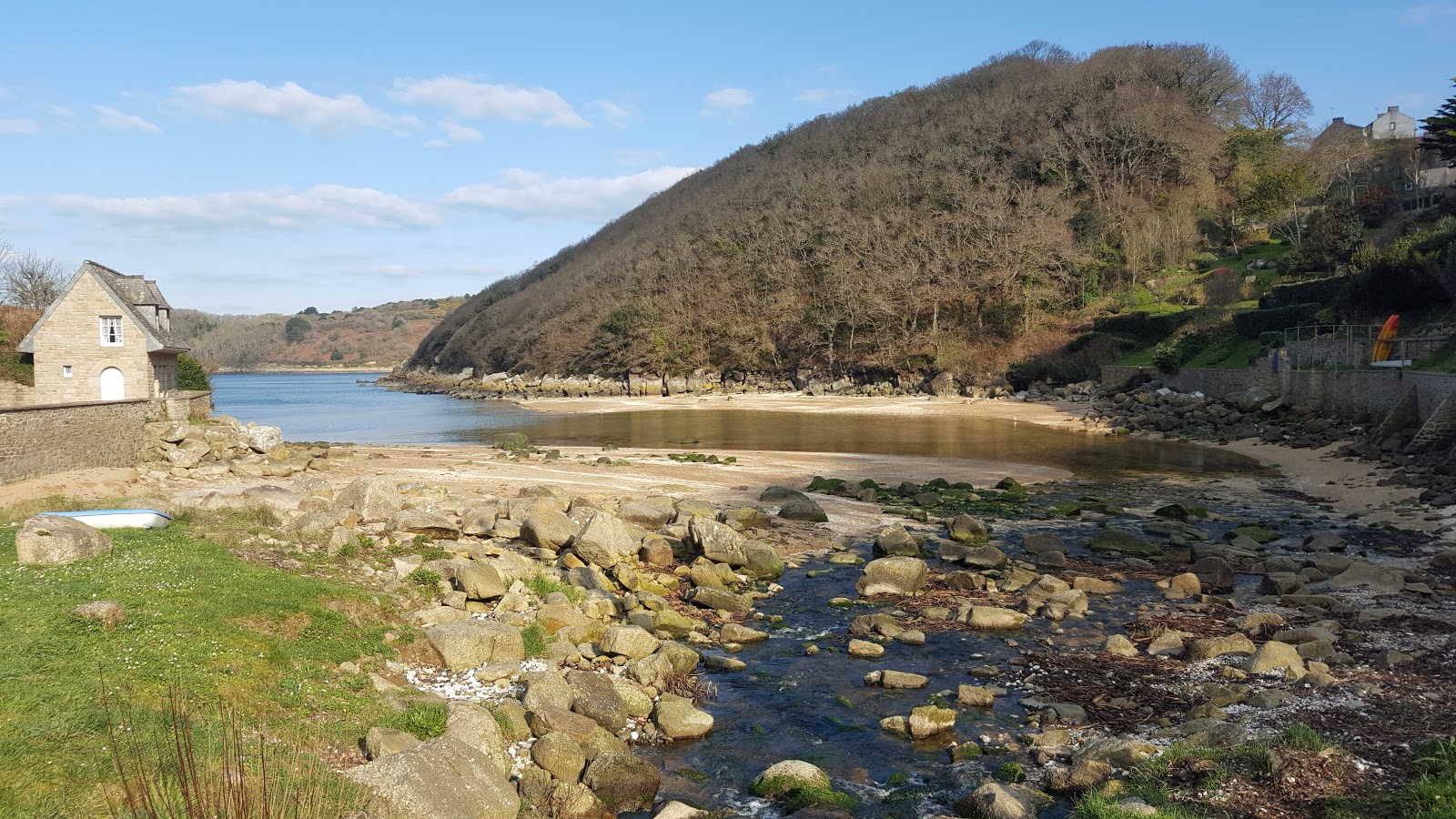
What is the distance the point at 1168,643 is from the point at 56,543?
14834 millimetres

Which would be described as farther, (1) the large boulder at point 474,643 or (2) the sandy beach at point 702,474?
(2) the sandy beach at point 702,474

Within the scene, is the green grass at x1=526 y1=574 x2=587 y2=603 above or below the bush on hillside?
below

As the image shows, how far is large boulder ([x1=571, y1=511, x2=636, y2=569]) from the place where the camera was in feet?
50.5

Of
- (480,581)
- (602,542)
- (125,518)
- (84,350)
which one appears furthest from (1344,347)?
(84,350)

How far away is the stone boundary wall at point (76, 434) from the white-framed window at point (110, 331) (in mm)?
4756

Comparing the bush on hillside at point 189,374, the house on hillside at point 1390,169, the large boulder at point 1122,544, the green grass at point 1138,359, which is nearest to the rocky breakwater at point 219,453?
the bush on hillside at point 189,374

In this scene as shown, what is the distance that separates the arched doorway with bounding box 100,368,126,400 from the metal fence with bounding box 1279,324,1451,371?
47773 millimetres

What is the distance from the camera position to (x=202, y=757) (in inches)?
244

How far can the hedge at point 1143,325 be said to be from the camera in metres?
53.5

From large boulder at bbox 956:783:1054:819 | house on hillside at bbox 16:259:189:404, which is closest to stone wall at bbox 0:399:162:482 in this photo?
house on hillside at bbox 16:259:189:404

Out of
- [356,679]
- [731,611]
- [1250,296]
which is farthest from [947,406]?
[356,679]

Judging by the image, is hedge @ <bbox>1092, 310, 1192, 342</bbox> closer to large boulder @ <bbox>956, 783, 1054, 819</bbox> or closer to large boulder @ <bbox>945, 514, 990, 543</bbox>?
large boulder @ <bbox>945, 514, 990, 543</bbox>

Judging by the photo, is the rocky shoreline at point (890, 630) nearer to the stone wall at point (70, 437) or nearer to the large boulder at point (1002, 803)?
the large boulder at point (1002, 803)

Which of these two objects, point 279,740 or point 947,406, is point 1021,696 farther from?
point 947,406
